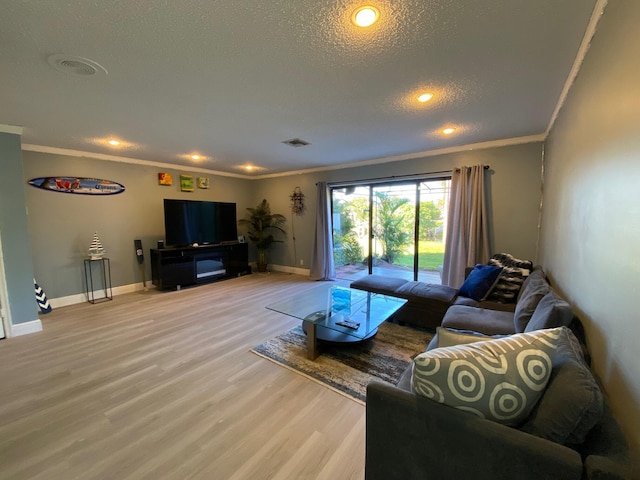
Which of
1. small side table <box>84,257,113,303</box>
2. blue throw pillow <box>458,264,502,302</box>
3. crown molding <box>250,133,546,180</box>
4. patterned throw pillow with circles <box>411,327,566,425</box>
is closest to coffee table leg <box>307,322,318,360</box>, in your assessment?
patterned throw pillow with circles <box>411,327,566,425</box>

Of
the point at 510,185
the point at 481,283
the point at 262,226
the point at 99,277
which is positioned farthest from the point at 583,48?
the point at 99,277

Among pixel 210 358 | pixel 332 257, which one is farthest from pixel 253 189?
pixel 210 358

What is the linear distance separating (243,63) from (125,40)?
0.63 metres

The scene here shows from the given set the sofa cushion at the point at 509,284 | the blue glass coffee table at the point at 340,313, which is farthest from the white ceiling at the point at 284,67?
the blue glass coffee table at the point at 340,313

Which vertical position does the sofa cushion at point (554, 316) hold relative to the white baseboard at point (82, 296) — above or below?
above

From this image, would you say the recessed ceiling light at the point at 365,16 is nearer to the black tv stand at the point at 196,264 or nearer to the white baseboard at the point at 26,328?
the white baseboard at the point at 26,328

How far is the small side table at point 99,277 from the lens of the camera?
4.20m

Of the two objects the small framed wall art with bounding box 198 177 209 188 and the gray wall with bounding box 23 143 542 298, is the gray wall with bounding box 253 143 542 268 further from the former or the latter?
the small framed wall art with bounding box 198 177 209 188

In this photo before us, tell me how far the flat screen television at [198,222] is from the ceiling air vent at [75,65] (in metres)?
3.10

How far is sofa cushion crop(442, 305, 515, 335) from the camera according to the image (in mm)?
2076

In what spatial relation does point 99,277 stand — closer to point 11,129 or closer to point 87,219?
point 87,219

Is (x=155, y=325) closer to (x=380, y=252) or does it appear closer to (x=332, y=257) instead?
(x=332, y=257)

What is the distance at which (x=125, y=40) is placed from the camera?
1.50 meters

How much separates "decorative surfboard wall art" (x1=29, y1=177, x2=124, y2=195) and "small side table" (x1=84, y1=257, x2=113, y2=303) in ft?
3.42
